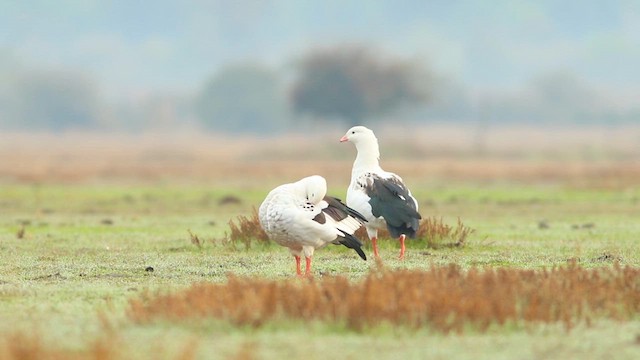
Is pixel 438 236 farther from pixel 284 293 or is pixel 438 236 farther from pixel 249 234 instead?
pixel 284 293

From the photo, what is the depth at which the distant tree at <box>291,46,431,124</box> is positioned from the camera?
12681 cm

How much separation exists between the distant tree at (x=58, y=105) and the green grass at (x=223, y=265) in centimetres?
15232

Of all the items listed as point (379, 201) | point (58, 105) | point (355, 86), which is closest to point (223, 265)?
point (379, 201)

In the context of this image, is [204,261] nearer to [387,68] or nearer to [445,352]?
[445,352]

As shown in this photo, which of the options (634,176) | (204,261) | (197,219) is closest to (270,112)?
(634,176)

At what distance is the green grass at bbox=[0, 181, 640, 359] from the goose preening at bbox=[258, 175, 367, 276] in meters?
0.49

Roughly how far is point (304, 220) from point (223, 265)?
2.31 meters

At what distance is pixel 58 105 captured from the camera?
189m

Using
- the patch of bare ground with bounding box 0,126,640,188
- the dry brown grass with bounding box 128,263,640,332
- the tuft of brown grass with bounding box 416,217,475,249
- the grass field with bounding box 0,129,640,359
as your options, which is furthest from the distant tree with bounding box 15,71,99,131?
the dry brown grass with bounding box 128,263,640,332

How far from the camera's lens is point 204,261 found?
56.7 feet

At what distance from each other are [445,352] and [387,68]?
11909 centimetres

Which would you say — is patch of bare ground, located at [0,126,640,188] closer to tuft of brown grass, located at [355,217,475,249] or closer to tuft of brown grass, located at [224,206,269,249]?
tuft of brown grass, located at [355,217,475,249]

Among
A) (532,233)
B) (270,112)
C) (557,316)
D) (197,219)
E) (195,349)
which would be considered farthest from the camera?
(270,112)

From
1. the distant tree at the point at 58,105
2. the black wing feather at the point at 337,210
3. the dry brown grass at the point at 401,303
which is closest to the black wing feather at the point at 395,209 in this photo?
the black wing feather at the point at 337,210
